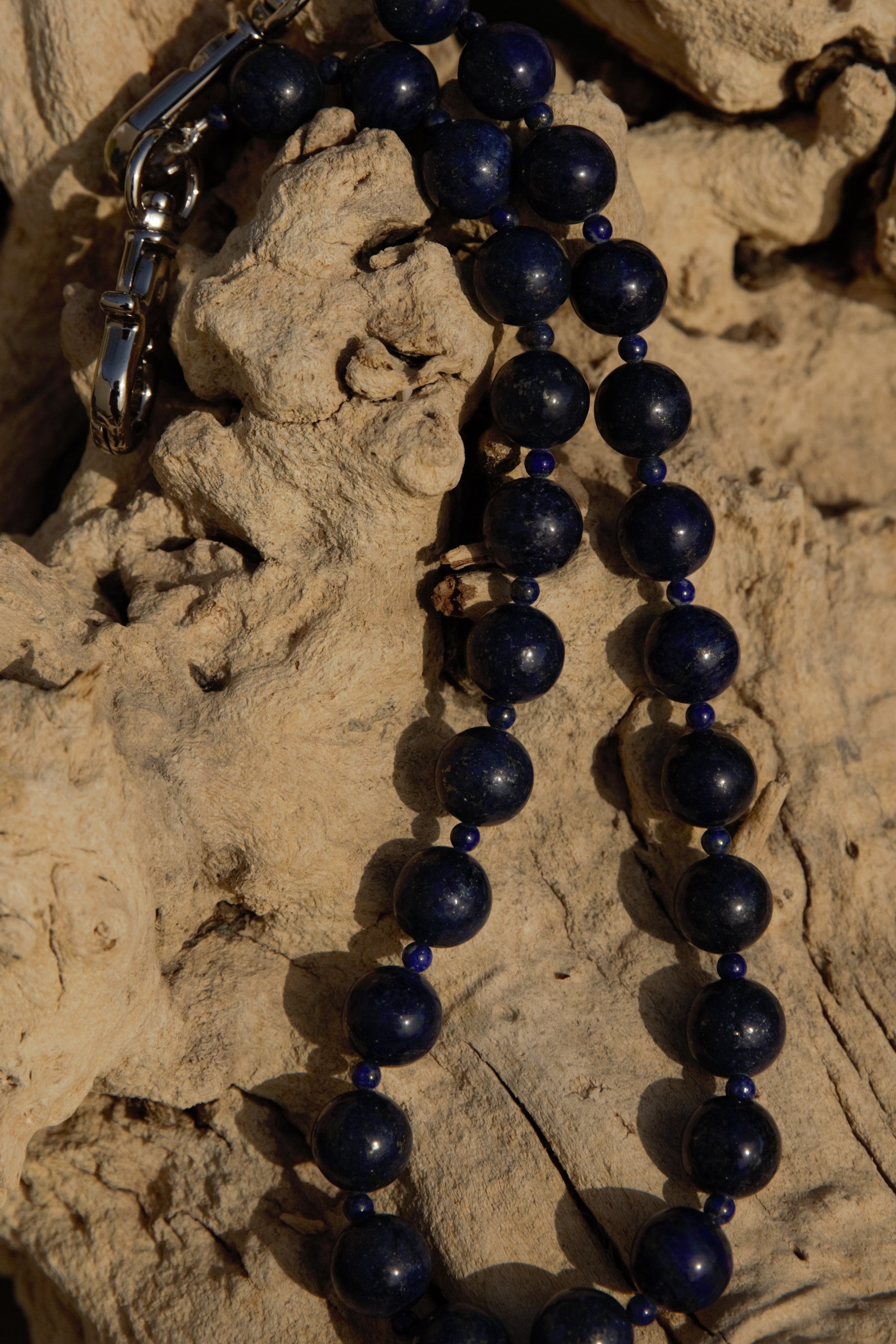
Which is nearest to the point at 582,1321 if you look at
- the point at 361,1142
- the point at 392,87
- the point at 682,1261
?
the point at 682,1261

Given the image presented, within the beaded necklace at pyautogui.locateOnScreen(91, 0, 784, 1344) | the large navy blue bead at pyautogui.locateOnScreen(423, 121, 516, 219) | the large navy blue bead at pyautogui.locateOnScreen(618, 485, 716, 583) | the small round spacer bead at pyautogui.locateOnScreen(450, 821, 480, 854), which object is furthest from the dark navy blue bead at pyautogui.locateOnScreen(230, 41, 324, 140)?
the small round spacer bead at pyautogui.locateOnScreen(450, 821, 480, 854)

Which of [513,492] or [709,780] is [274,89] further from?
[709,780]

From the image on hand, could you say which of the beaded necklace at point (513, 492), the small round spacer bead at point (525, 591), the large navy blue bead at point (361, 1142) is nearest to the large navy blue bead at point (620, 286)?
the beaded necklace at point (513, 492)

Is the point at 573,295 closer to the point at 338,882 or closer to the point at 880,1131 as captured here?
the point at 338,882

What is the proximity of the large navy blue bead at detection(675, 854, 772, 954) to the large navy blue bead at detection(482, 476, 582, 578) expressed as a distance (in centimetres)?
69

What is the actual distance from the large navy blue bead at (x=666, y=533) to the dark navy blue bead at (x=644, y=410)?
0.10m

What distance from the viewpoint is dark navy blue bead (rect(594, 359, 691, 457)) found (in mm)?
2104

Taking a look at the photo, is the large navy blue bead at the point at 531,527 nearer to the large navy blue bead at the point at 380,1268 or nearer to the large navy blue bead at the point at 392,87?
the large navy blue bead at the point at 392,87

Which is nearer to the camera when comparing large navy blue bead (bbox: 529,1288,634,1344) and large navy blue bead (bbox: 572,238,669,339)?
large navy blue bead (bbox: 529,1288,634,1344)

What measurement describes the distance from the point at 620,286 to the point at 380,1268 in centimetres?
192

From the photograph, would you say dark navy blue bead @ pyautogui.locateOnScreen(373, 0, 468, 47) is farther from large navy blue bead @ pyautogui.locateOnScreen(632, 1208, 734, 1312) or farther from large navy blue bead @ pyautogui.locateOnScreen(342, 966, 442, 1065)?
large navy blue bead @ pyautogui.locateOnScreen(632, 1208, 734, 1312)

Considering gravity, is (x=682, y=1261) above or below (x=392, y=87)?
below

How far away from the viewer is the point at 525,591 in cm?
206

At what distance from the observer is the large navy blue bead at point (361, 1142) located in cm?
186
